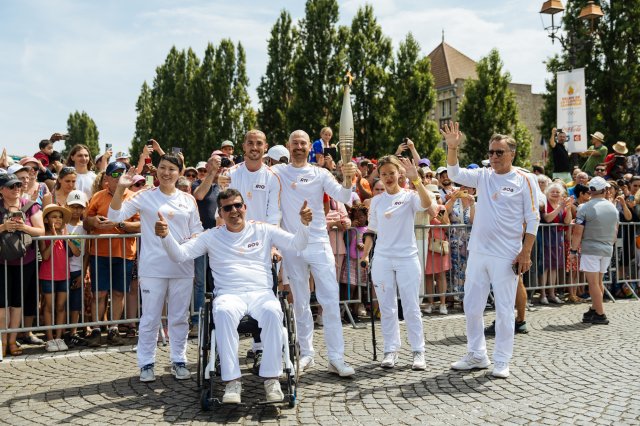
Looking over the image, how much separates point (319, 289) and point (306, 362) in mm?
774

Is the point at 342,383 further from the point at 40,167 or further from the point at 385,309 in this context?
the point at 40,167

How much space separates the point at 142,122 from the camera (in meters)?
63.2

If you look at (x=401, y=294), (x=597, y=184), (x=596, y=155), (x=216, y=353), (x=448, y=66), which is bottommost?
(x=216, y=353)

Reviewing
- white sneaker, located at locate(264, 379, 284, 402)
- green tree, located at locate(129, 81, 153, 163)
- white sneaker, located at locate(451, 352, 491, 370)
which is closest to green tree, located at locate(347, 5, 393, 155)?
green tree, located at locate(129, 81, 153, 163)

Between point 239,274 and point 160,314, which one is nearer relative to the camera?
point 239,274

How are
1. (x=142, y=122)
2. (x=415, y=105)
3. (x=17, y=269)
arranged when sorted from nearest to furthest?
(x=17, y=269)
(x=415, y=105)
(x=142, y=122)

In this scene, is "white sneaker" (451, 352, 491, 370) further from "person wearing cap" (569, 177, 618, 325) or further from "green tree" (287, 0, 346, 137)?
"green tree" (287, 0, 346, 137)

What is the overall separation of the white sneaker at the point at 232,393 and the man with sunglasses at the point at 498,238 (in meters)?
2.52

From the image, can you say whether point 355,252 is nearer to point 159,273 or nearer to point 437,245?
point 437,245

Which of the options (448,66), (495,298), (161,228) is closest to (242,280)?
(161,228)

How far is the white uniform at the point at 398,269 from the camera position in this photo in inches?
273

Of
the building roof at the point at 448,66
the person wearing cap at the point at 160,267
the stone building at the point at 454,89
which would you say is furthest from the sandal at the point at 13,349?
the building roof at the point at 448,66

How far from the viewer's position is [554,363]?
7008 mm

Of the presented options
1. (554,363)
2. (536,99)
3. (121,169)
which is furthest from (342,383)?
(536,99)
